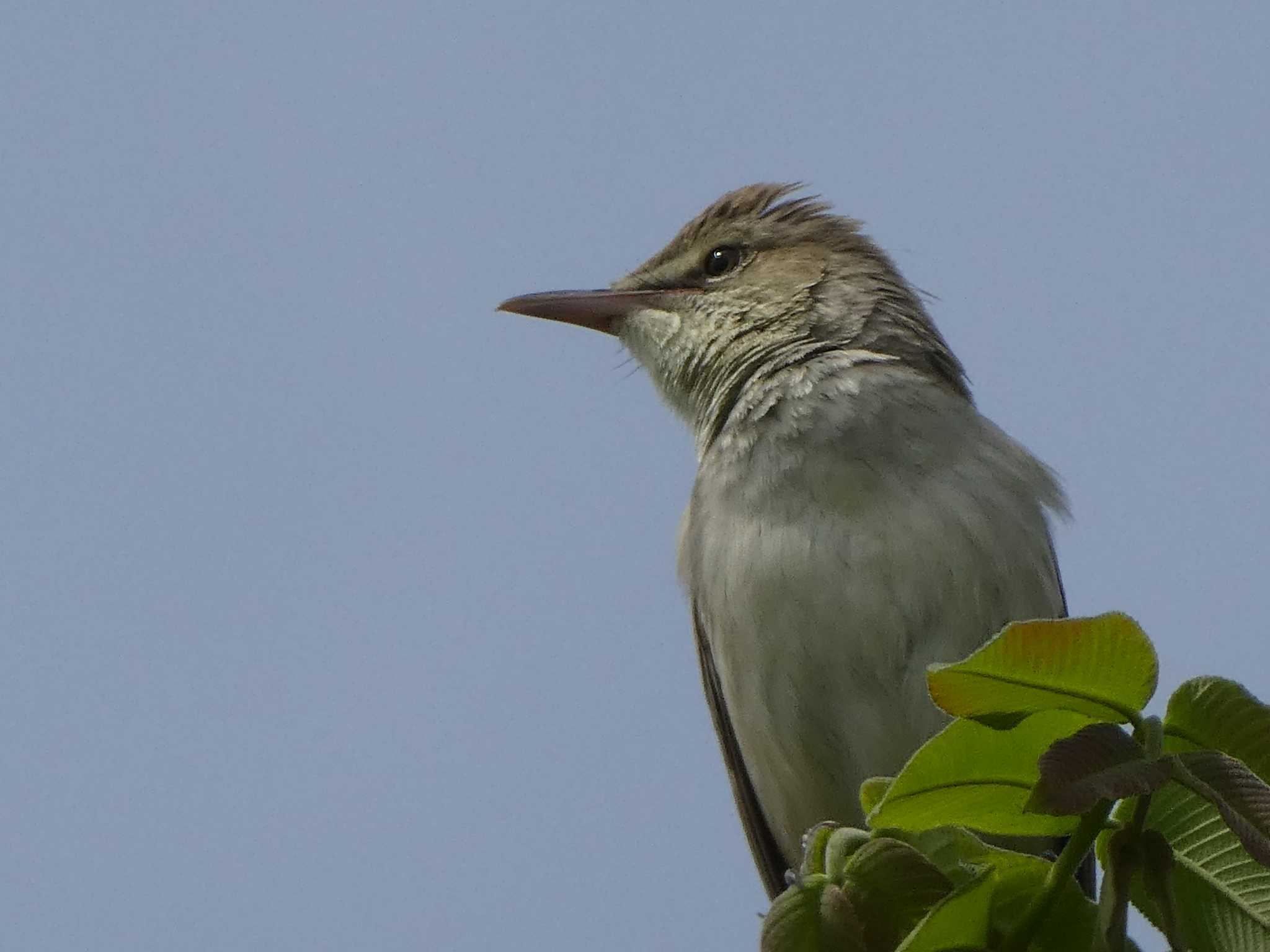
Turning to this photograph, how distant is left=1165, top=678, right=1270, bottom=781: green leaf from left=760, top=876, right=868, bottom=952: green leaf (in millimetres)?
389

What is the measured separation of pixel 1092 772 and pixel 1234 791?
0.13m

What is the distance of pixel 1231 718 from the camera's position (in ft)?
5.13

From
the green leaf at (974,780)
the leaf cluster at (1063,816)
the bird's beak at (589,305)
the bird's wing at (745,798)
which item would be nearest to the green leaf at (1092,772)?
the leaf cluster at (1063,816)

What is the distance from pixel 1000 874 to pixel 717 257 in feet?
14.0

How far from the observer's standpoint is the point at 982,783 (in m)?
1.71

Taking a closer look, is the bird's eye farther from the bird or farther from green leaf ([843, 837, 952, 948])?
green leaf ([843, 837, 952, 948])

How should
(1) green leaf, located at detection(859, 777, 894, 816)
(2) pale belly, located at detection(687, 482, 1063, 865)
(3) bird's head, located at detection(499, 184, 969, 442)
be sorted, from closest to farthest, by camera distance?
(1) green leaf, located at detection(859, 777, 894, 816)
(2) pale belly, located at detection(687, 482, 1063, 865)
(3) bird's head, located at detection(499, 184, 969, 442)

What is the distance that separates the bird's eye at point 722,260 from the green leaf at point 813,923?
4195mm

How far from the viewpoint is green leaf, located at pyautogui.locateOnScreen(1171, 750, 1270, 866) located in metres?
1.48

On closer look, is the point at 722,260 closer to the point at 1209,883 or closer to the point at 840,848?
the point at 840,848

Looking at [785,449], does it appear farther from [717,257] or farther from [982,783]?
[982,783]

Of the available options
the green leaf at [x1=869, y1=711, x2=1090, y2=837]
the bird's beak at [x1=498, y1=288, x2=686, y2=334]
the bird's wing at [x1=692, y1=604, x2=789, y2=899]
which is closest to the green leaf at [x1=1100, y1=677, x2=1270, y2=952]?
the green leaf at [x1=869, y1=711, x2=1090, y2=837]

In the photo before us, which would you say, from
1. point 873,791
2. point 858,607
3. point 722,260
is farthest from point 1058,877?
point 722,260

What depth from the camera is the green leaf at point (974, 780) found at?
168cm
